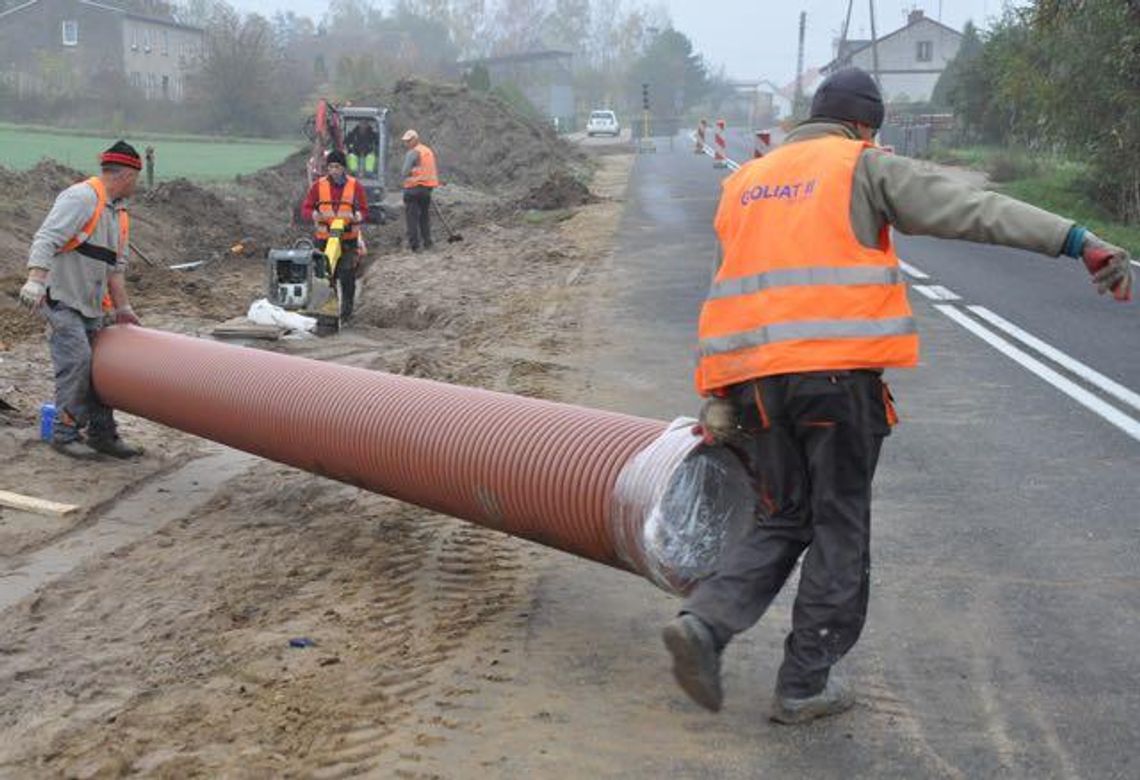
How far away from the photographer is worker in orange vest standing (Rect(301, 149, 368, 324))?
13.6m

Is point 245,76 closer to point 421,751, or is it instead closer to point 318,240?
point 318,240

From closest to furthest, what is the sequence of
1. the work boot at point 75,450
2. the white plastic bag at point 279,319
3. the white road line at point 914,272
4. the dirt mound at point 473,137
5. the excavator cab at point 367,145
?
the work boot at point 75,450, the white plastic bag at point 279,319, the white road line at point 914,272, the excavator cab at point 367,145, the dirt mound at point 473,137

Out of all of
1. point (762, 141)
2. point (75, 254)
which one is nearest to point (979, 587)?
point (75, 254)

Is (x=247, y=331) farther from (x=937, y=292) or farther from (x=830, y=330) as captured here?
(x=830, y=330)

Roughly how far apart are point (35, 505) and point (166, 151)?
41.6m

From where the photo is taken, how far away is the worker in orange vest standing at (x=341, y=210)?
13594 mm

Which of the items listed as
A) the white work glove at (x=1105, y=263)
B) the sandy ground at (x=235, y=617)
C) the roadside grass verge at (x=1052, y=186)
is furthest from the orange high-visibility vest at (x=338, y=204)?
the roadside grass verge at (x=1052, y=186)

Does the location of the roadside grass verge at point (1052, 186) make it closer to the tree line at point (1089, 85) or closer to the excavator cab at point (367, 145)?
the tree line at point (1089, 85)

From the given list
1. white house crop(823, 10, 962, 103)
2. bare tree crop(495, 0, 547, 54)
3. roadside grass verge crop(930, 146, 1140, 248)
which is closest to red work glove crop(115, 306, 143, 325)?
roadside grass verge crop(930, 146, 1140, 248)

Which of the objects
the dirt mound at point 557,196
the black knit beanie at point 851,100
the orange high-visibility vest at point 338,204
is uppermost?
the black knit beanie at point 851,100

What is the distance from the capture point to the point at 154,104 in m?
62.1

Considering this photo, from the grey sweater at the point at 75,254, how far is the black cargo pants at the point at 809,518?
477 cm

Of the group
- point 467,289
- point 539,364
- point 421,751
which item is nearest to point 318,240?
point 467,289

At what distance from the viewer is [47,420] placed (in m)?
8.20
